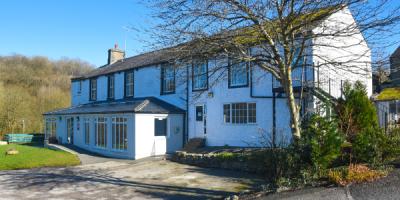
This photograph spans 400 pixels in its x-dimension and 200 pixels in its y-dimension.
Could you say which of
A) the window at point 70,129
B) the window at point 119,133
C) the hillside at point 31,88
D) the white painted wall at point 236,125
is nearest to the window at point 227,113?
the white painted wall at point 236,125

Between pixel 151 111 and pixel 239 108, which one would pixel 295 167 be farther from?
pixel 151 111

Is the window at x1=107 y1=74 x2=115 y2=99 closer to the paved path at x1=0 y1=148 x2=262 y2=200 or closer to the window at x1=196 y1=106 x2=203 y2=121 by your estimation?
the window at x1=196 y1=106 x2=203 y2=121

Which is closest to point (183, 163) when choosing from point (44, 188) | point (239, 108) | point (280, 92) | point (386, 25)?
Result: point (239, 108)

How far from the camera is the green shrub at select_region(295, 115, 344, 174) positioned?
1007cm

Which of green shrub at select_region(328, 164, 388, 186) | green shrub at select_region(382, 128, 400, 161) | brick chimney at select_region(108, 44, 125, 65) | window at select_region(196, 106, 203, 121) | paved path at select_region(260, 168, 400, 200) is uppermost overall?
brick chimney at select_region(108, 44, 125, 65)

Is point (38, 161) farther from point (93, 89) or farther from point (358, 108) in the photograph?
point (358, 108)

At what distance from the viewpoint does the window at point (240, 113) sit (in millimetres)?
20342

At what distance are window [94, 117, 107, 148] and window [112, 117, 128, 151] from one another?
135cm

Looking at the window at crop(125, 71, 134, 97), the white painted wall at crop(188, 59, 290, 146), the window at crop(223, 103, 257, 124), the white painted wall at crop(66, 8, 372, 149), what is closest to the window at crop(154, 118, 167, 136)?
the white painted wall at crop(66, 8, 372, 149)

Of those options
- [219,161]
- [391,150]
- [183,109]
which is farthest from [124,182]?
[183,109]

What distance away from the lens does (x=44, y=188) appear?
13.9 metres

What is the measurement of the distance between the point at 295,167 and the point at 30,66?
63.5 metres

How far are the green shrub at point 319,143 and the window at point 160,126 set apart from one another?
1416 cm

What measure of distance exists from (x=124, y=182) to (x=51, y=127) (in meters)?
22.4
